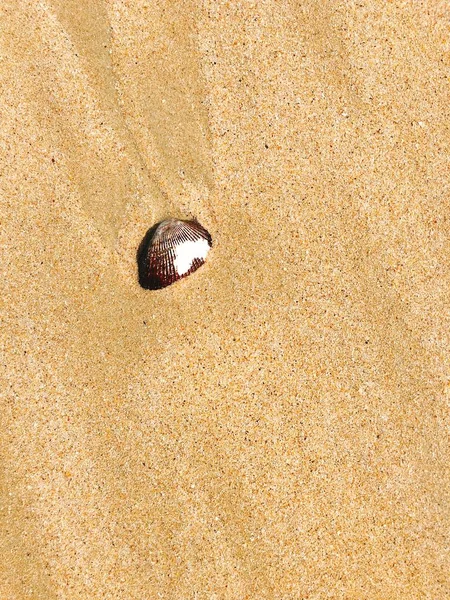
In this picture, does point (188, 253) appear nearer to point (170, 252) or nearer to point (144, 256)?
point (170, 252)

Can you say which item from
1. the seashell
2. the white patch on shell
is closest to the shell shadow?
the seashell

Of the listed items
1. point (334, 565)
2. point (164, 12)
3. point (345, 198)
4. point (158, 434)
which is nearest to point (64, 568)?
point (158, 434)

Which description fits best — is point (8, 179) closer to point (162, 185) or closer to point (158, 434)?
point (162, 185)

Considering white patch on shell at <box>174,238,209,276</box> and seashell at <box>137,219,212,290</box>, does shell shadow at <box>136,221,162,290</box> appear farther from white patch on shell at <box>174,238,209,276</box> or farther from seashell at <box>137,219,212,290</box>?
white patch on shell at <box>174,238,209,276</box>

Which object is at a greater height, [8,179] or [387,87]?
[8,179]

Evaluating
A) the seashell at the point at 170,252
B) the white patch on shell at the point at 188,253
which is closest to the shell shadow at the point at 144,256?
the seashell at the point at 170,252

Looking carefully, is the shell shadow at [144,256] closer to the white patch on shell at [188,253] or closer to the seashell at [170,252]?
the seashell at [170,252]

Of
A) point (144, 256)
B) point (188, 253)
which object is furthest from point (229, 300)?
point (144, 256)
